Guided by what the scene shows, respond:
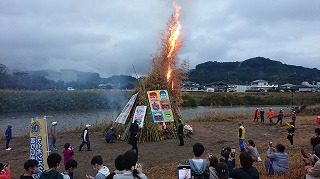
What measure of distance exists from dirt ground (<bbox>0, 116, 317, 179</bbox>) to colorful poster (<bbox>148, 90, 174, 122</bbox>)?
146cm

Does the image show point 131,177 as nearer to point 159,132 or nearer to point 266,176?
point 266,176

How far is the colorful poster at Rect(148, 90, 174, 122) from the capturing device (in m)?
18.4

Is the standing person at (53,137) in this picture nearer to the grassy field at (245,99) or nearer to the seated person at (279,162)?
the seated person at (279,162)

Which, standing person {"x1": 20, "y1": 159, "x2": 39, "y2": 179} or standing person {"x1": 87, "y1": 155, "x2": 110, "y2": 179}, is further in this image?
standing person {"x1": 87, "y1": 155, "x2": 110, "y2": 179}

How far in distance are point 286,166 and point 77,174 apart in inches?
277

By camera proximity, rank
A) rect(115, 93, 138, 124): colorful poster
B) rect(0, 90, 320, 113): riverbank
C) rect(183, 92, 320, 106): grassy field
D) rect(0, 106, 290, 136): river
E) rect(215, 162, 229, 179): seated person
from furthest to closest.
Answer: rect(183, 92, 320, 106): grassy field → rect(0, 90, 320, 113): riverbank → rect(0, 106, 290, 136): river → rect(115, 93, 138, 124): colorful poster → rect(215, 162, 229, 179): seated person

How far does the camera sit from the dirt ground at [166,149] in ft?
35.7

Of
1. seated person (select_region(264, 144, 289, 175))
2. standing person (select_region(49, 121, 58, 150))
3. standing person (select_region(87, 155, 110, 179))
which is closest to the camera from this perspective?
standing person (select_region(87, 155, 110, 179))

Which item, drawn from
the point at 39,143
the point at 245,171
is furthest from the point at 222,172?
the point at 39,143

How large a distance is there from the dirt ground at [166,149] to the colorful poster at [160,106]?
4.80ft

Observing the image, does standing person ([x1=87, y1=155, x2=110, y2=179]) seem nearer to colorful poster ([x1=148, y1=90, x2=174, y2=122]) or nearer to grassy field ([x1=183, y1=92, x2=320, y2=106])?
colorful poster ([x1=148, y1=90, x2=174, y2=122])

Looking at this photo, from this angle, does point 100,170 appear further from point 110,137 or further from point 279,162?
point 110,137

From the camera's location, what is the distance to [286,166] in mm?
8648

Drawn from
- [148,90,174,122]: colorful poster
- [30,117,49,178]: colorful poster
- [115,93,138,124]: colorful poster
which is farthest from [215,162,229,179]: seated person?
[115,93,138,124]: colorful poster
